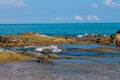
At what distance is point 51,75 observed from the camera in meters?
27.2

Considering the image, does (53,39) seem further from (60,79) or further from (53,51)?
(60,79)

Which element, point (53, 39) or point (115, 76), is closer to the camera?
point (115, 76)

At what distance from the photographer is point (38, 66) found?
31547 millimetres

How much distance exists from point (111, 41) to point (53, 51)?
58.7 feet

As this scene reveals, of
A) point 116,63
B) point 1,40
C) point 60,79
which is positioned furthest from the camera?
point 1,40

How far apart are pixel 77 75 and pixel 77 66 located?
492cm

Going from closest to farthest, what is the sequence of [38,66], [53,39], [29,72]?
[29,72] < [38,66] < [53,39]

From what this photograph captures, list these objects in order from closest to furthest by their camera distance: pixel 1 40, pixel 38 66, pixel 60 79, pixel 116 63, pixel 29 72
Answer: pixel 60 79
pixel 29 72
pixel 38 66
pixel 116 63
pixel 1 40

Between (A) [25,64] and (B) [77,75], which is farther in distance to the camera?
(A) [25,64]

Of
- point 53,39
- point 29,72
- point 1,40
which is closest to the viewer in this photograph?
point 29,72

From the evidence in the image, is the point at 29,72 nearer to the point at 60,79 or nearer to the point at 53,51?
the point at 60,79

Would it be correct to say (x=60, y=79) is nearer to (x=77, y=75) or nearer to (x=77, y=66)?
(x=77, y=75)

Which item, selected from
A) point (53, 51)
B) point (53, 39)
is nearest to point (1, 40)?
point (53, 39)

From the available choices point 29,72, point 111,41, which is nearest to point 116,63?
point 29,72
